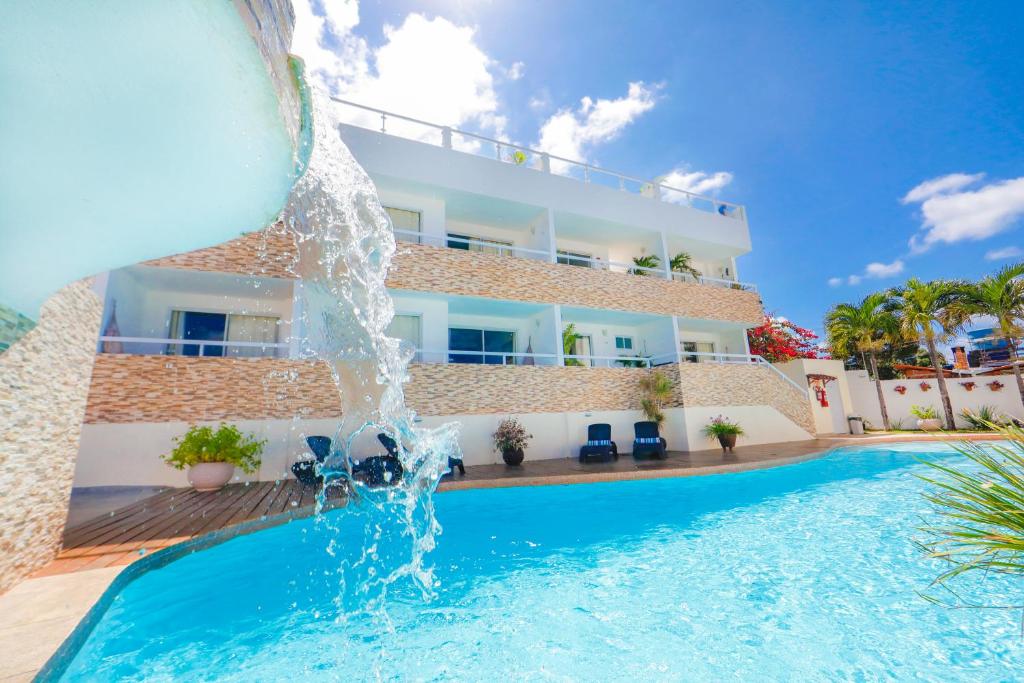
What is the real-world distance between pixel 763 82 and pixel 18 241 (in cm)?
1773

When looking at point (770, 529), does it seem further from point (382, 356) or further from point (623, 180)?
point (623, 180)

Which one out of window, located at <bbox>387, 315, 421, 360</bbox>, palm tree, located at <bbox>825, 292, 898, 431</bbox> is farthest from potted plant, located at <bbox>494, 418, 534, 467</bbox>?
palm tree, located at <bbox>825, 292, 898, 431</bbox>

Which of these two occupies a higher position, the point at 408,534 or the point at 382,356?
the point at 382,356

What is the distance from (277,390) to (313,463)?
2638mm

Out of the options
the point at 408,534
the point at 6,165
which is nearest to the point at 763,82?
the point at 408,534

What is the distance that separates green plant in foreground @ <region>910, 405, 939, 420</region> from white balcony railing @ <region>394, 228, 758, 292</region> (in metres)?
9.73

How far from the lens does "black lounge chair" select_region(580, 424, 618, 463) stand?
12570 millimetres

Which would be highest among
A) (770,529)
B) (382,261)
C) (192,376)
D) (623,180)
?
(623,180)

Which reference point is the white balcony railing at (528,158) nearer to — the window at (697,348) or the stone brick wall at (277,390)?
the window at (697,348)

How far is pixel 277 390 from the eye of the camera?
10.2m

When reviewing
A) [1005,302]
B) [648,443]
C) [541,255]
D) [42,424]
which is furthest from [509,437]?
[1005,302]

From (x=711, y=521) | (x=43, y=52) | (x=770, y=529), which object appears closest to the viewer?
(x=43, y=52)

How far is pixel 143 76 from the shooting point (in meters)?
1.30

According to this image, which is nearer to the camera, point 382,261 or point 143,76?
point 143,76
